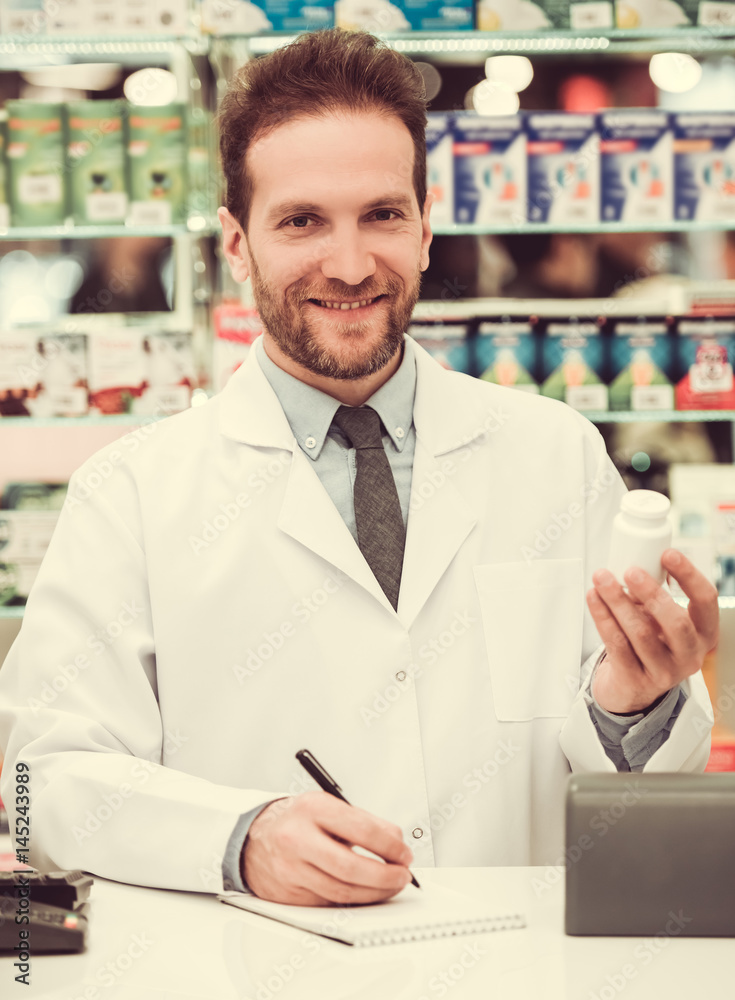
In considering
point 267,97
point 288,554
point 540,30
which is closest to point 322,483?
point 288,554

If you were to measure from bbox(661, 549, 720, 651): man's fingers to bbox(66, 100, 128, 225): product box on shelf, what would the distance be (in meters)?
2.31

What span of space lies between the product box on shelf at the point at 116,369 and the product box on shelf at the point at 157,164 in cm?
A: 32

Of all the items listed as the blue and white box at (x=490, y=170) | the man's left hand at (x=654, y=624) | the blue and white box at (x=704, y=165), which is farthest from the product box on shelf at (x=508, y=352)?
the man's left hand at (x=654, y=624)

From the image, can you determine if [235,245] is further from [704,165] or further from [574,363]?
[704,165]

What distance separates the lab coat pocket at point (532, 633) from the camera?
145cm

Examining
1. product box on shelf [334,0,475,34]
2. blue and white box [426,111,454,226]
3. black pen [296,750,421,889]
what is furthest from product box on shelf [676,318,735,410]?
black pen [296,750,421,889]

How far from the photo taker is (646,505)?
3.16 ft

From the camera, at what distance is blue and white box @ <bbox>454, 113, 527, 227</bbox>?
288 cm

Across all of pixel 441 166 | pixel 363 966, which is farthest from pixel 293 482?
pixel 441 166

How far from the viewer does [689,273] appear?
3.18 meters

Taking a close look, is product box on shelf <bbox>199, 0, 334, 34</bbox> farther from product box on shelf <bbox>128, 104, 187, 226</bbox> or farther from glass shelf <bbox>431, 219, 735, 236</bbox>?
glass shelf <bbox>431, 219, 735, 236</bbox>

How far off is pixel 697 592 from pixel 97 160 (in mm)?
2388

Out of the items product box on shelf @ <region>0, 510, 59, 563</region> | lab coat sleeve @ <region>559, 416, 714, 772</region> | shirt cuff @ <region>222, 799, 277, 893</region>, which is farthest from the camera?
product box on shelf @ <region>0, 510, 59, 563</region>

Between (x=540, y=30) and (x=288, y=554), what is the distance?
2121mm
